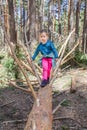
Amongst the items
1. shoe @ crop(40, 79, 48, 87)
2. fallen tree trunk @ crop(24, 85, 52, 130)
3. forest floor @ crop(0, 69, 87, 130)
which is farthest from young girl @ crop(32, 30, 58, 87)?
fallen tree trunk @ crop(24, 85, 52, 130)

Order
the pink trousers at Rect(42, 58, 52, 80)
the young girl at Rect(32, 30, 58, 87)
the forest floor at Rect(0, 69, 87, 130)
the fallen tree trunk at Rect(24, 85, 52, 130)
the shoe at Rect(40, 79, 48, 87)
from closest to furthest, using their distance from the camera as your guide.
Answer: the fallen tree trunk at Rect(24, 85, 52, 130), the forest floor at Rect(0, 69, 87, 130), the shoe at Rect(40, 79, 48, 87), the young girl at Rect(32, 30, 58, 87), the pink trousers at Rect(42, 58, 52, 80)

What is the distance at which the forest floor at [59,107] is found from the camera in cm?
559

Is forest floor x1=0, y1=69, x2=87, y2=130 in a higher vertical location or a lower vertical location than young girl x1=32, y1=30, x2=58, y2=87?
lower

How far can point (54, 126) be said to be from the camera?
558cm

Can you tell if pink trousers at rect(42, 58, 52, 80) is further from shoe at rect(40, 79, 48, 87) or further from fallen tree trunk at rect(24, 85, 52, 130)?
fallen tree trunk at rect(24, 85, 52, 130)

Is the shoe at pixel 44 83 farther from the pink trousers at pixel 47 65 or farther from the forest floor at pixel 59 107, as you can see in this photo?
the forest floor at pixel 59 107

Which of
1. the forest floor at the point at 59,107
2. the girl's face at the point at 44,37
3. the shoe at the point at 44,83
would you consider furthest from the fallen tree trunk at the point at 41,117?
the girl's face at the point at 44,37

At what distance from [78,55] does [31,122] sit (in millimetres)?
9056

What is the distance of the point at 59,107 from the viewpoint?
6.68 meters

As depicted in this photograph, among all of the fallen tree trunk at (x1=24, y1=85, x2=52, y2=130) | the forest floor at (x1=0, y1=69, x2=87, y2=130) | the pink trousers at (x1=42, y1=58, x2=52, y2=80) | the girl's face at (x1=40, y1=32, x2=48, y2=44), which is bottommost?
the forest floor at (x1=0, y1=69, x2=87, y2=130)

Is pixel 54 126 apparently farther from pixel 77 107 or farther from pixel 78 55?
pixel 78 55

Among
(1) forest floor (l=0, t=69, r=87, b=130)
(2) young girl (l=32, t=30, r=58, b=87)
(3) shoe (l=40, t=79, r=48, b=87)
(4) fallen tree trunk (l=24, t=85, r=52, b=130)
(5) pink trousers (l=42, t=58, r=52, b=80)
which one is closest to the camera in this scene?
(4) fallen tree trunk (l=24, t=85, r=52, b=130)

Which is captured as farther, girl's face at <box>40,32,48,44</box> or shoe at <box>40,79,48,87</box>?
girl's face at <box>40,32,48,44</box>

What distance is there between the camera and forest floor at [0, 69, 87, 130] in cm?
559
